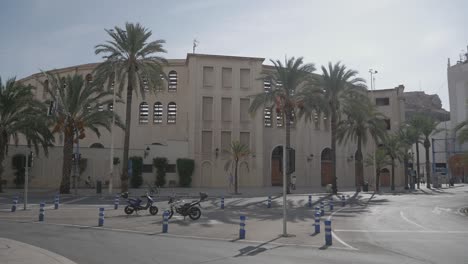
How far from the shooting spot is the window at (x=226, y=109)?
5325 centimetres

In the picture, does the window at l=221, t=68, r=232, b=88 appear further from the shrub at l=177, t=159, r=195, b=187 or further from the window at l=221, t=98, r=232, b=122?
the shrub at l=177, t=159, r=195, b=187

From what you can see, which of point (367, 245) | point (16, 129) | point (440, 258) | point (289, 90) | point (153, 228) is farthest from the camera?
point (289, 90)

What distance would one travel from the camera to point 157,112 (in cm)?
5569

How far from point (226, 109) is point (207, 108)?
2304 mm

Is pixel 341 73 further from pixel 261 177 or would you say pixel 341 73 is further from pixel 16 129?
pixel 16 129

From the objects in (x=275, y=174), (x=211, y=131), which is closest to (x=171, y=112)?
(x=211, y=131)

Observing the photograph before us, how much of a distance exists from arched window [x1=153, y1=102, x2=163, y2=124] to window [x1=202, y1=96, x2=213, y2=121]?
623 centimetres

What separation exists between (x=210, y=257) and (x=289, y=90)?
31.9 m

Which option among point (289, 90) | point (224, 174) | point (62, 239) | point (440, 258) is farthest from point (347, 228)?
point (224, 174)

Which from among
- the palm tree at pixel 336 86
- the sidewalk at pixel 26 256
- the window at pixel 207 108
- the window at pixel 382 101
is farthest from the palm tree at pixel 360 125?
the sidewalk at pixel 26 256

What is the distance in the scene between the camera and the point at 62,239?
13.7m

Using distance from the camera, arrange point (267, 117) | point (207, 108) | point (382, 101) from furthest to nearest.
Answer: point (382, 101)
point (267, 117)
point (207, 108)

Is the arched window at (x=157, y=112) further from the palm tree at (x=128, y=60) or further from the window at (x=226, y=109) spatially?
the palm tree at (x=128, y=60)

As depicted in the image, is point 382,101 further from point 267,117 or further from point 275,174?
point 275,174
